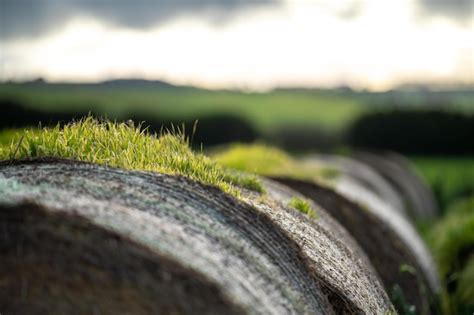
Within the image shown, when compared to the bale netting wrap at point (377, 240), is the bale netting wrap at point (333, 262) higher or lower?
higher

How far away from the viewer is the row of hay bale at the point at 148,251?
330 cm

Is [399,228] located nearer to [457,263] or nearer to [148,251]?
[457,263]

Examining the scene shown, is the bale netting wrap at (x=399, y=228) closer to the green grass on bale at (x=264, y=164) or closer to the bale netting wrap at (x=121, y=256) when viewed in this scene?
the green grass on bale at (x=264, y=164)

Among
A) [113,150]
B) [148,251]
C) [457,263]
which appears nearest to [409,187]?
[457,263]

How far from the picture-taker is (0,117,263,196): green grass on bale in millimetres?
4402

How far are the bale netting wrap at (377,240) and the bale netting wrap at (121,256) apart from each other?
3773 millimetres

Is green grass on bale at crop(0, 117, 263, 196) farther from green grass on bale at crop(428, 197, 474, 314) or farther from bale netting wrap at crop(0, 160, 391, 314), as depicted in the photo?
green grass on bale at crop(428, 197, 474, 314)

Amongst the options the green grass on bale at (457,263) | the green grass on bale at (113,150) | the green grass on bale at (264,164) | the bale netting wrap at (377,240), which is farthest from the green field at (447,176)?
the green grass on bale at (113,150)

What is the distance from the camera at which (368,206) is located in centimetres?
886

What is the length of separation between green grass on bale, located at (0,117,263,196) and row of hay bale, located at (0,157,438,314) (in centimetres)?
14

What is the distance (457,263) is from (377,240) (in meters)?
2.66

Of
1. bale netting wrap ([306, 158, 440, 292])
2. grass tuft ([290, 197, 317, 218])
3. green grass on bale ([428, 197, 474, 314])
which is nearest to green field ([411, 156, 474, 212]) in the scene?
green grass on bale ([428, 197, 474, 314])

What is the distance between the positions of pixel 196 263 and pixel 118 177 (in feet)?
2.99

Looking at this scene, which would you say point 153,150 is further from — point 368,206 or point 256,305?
point 368,206
